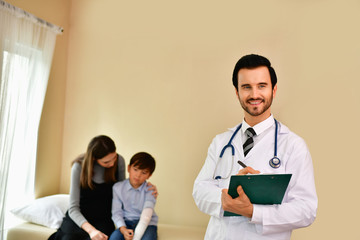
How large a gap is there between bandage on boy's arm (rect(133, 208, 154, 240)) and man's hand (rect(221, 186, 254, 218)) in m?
1.08

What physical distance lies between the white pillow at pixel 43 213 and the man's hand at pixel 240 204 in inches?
70.5

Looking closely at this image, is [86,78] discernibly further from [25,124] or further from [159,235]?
[159,235]

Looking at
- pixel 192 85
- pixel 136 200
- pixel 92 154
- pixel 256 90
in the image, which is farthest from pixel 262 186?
pixel 192 85

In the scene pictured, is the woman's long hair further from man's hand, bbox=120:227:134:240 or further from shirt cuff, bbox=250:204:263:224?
shirt cuff, bbox=250:204:263:224

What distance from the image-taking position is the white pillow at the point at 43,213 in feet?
8.50

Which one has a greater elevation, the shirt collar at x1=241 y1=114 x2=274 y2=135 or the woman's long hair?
the shirt collar at x1=241 y1=114 x2=274 y2=135

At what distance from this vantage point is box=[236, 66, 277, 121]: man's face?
149 centimetres

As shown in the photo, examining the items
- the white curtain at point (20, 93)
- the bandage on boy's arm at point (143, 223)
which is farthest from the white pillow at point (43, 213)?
the bandage on boy's arm at point (143, 223)

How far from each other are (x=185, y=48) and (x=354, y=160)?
1.77m

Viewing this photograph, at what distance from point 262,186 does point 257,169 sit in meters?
0.17

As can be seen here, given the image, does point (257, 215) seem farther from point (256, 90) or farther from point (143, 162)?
point (143, 162)

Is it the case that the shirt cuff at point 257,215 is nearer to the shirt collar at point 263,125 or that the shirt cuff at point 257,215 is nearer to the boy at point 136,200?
the shirt collar at point 263,125

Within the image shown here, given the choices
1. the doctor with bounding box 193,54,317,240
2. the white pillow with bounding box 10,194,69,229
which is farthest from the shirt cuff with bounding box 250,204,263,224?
the white pillow with bounding box 10,194,69,229

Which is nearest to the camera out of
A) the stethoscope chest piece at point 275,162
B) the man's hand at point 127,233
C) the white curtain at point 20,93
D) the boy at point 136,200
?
the stethoscope chest piece at point 275,162
